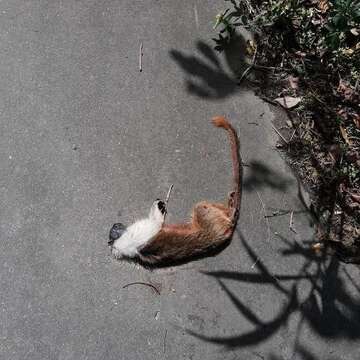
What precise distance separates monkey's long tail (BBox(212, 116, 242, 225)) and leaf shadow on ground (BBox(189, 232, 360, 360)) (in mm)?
236

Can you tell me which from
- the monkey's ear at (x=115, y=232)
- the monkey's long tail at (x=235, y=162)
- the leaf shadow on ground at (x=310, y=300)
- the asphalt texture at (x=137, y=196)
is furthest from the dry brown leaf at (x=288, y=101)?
the monkey's ear at (x=115, y=232)

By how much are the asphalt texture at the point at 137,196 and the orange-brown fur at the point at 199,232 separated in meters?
0.10

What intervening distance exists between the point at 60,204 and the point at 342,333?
2.47 m

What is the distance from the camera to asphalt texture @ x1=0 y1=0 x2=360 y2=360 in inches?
141

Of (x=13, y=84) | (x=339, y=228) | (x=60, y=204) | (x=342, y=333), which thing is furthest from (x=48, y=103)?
(x=342, y=333)

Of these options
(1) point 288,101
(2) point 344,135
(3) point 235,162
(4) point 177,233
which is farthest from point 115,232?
(2) point 344,135

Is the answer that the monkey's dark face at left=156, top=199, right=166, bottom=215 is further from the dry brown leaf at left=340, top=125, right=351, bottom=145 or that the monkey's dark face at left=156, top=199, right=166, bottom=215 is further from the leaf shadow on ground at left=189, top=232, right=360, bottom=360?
the dry brown leaf at left=340, top=125, right=351, bottom=145

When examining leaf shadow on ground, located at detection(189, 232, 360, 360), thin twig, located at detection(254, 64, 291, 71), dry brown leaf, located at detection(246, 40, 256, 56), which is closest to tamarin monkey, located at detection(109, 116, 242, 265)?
leaf shadow on ground, located at detection(189, 232, 360, 360)

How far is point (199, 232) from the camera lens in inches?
139

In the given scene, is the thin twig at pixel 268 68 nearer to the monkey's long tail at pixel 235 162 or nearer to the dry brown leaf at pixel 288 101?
the dry brown leaf at pixel 288 101

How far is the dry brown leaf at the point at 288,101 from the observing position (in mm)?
3760

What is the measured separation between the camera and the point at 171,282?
11.9 feet

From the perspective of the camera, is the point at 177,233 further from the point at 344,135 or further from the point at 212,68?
the point at 344,135

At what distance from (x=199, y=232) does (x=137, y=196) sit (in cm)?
58
